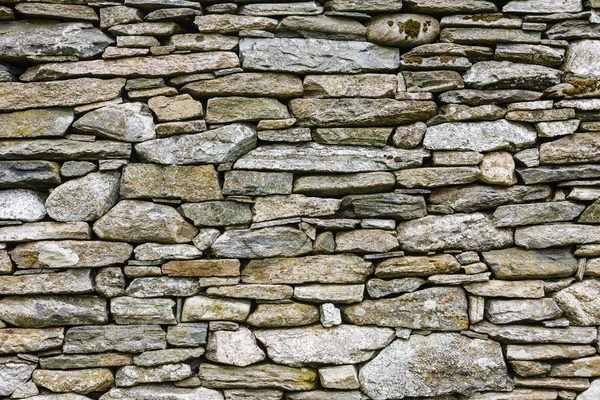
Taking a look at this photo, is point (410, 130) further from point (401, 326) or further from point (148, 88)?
point (148, 88)

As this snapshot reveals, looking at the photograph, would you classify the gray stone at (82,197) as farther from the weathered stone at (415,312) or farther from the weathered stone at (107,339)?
the weathered stone at (415,312)

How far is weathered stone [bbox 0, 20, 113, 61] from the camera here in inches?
118

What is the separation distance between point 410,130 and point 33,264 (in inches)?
103

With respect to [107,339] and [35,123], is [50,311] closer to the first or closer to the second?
[107,339]

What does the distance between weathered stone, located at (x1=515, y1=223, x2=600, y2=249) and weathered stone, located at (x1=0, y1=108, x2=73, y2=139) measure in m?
3.10

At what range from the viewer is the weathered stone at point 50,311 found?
3.02m

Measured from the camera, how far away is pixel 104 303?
3.04 m

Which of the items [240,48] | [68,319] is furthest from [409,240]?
[68,319]

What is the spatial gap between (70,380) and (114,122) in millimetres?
1709

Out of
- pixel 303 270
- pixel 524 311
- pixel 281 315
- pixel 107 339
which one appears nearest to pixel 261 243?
pixel 303 270

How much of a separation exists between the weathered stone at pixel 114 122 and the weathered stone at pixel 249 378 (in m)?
1.61

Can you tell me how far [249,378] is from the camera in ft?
10.0

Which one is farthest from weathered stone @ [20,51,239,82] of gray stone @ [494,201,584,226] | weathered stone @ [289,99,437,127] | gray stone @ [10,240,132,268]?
gray stone @ [494,201,584,226]

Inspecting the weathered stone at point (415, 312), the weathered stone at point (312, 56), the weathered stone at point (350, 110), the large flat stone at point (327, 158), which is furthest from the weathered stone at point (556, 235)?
the weathered stone at point (312, 56)
